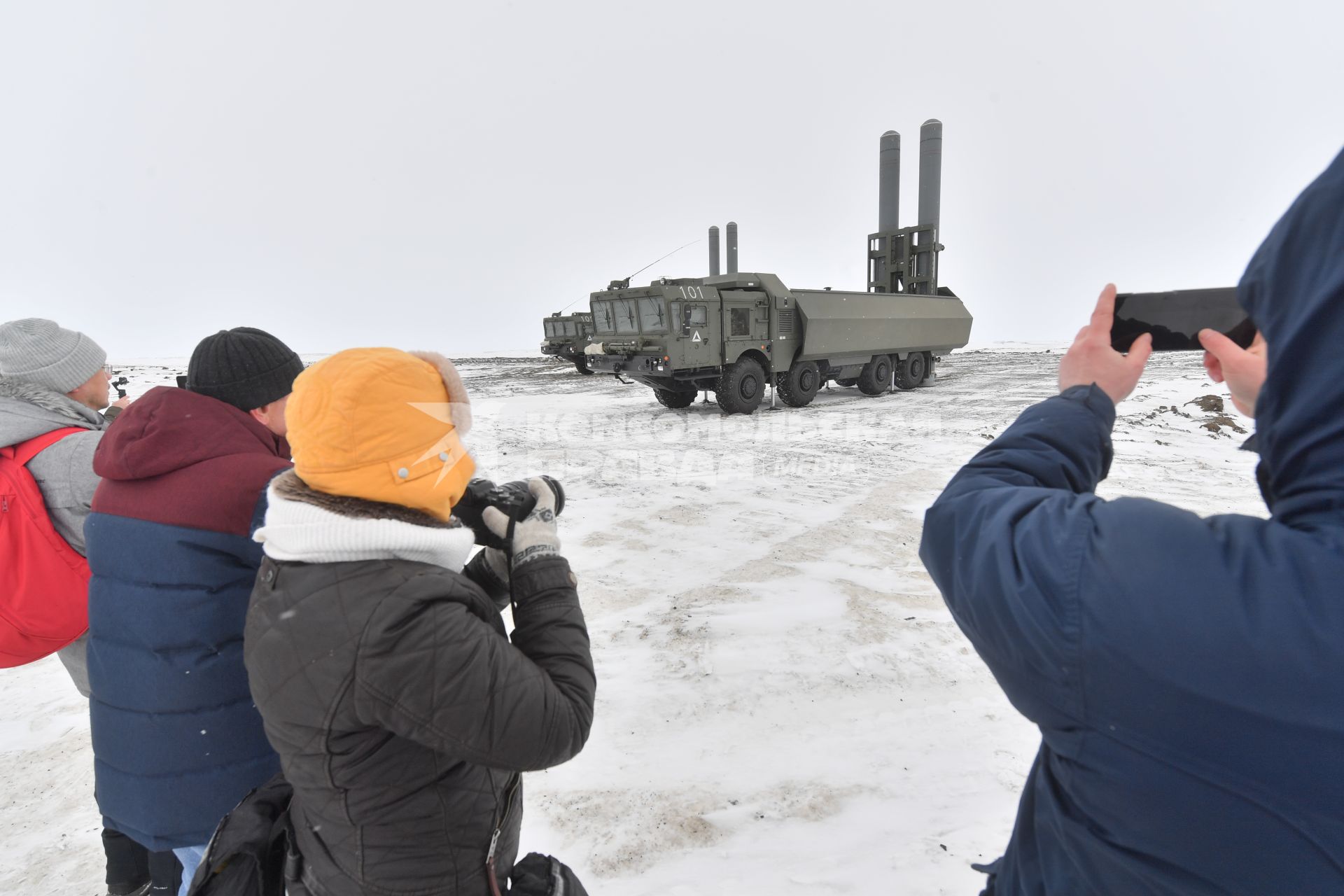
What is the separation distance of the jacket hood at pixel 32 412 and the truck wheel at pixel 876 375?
13.7m

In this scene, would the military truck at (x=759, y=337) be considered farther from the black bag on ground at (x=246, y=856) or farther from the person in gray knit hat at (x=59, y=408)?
the black bag on ground at (x=246, y=856)

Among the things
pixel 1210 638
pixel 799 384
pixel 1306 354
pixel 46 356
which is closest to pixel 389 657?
pixel 1210 638

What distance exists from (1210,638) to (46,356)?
2.56 m

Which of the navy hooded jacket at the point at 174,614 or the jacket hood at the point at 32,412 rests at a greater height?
the jacket hood at the point at 32,412

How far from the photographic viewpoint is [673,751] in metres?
2.60

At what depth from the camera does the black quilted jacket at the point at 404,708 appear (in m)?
1.03

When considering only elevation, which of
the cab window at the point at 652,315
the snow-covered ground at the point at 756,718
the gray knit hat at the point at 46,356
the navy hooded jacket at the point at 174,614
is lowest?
the snow-covered ground at the point at 756,718

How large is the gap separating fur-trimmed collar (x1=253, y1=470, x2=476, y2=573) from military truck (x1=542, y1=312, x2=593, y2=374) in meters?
17.4

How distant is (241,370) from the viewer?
67.0 inches

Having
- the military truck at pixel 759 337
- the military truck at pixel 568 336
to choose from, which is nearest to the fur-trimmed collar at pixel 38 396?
the military truck at pixel 759 337

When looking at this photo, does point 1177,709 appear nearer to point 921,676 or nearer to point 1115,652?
point 1115,652

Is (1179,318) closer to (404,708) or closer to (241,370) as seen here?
(404,708)

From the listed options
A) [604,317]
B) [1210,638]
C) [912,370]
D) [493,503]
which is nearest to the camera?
[1210,638]

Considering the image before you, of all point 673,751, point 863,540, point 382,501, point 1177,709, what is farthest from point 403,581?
point 863,540
